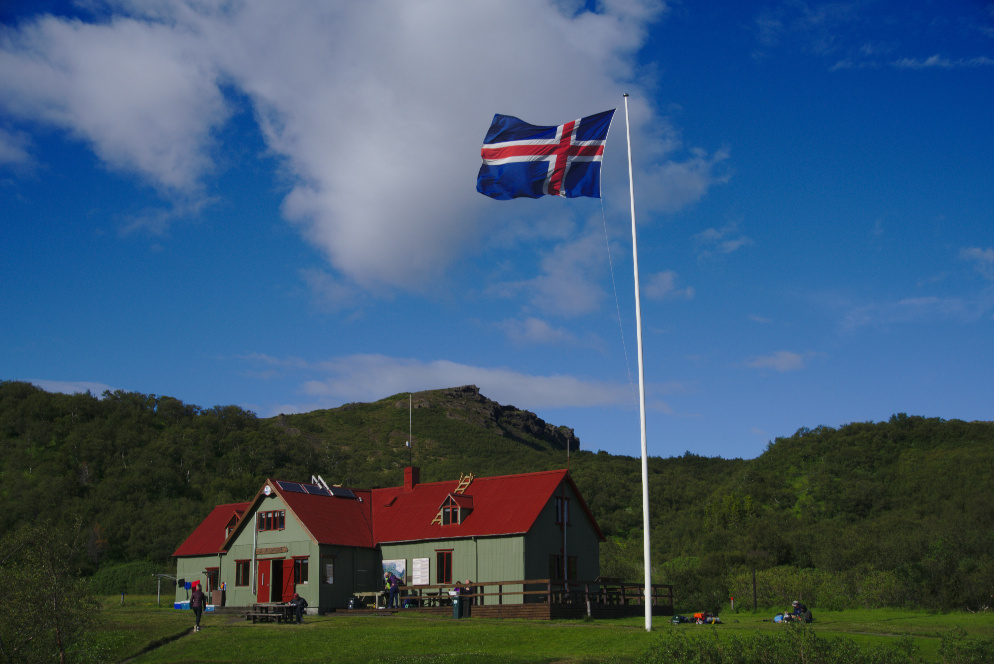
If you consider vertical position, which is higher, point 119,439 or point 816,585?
point 119,439

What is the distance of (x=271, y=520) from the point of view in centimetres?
4425

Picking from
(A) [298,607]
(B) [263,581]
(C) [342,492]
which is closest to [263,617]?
(A) [298,607]

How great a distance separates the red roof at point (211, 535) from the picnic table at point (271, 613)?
13.1 metres

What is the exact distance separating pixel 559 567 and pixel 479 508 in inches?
198

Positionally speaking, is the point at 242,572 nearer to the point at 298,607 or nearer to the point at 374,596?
the point at 374,596

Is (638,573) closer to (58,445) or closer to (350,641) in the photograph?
(350,641)

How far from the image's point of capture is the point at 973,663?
568 inches

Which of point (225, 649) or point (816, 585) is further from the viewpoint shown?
point (816, 585)

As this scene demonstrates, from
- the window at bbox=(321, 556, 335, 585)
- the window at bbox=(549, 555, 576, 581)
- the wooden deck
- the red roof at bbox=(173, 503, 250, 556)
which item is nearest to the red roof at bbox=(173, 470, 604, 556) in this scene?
the red roof at bbox=(173, 503, 250, 556)

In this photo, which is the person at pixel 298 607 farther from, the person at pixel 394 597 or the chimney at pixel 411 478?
the chimney at pixel 411 478

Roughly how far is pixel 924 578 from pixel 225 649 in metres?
31.8

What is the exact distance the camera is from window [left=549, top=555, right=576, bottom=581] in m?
41.2

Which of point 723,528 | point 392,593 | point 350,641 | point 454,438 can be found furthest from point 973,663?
point 454,438

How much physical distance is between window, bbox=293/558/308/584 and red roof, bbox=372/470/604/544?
419 centimetres
